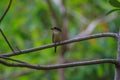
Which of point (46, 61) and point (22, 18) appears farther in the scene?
point (22, 18)

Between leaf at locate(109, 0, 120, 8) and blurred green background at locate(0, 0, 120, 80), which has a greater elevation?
leaf at locate(109, 0, 120, 8)

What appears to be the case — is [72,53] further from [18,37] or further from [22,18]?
[22,18]

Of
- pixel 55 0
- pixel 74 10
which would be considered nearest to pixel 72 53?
pixel 55 0

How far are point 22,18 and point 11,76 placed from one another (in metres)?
0.99

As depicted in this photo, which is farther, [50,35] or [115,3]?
[50,35]

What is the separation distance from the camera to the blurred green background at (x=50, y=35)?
460 centimetres

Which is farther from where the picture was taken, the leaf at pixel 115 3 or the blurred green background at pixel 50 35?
the blurred green background at pixel 50 35

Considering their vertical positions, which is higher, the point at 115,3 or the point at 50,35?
the point at 115,3

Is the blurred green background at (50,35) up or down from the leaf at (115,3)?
down

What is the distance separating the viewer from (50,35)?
546 centimetres

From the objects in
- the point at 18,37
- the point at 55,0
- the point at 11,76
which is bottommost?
the point at 11,76

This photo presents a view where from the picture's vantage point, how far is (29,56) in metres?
4.95

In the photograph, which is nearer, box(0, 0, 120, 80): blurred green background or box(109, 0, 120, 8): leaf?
box(109, 0, 120, 8): leaf

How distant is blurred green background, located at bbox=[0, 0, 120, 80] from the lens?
4.60 metres
